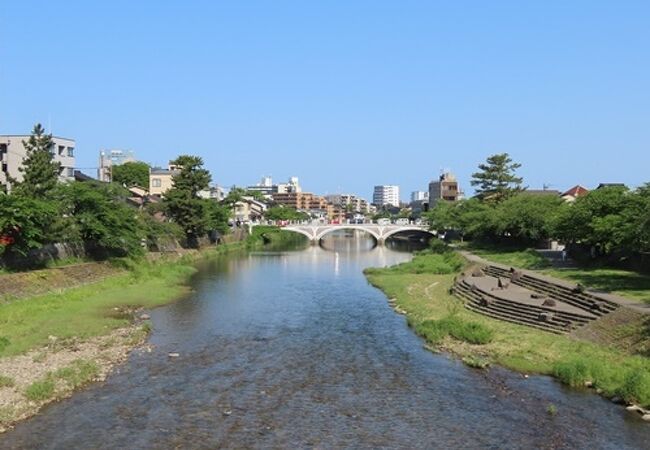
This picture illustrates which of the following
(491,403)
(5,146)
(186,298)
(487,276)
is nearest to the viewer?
(491,403)

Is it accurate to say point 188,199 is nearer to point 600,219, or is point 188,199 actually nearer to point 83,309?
point 83,309

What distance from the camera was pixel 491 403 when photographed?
16.6 metres

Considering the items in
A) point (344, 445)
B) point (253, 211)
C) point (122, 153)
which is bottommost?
point (344, 445)

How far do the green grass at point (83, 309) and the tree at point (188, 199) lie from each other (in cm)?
1951

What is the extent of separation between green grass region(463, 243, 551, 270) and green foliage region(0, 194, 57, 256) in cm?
3024

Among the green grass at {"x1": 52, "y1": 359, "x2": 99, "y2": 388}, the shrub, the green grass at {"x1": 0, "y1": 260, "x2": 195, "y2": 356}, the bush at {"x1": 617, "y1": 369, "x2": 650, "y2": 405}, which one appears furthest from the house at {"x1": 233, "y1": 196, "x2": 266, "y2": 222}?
the bush at {"x1": 617, "y1": 369, "x2": 650, "y2": 405}

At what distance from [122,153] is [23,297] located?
313 ft

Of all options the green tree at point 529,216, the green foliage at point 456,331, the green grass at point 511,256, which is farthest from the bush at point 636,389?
the green tree at point 529,216

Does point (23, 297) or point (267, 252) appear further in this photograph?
point (267, 252)

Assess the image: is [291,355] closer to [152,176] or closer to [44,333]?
[44,333]

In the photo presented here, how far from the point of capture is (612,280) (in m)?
30.7

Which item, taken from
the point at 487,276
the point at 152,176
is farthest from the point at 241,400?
the point at 152,176

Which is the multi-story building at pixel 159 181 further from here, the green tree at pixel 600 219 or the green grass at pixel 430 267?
the green tree at pixel 600 219

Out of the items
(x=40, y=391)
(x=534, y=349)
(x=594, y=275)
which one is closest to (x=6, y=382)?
(x=40, y=391)
